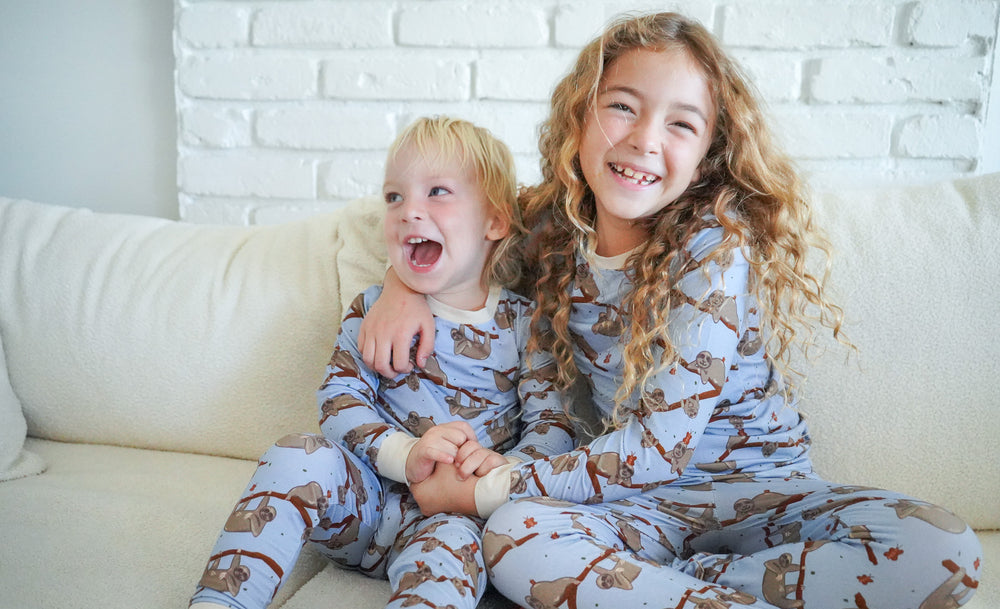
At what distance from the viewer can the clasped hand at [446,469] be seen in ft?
3.09

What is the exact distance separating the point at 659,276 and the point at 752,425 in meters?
0.25

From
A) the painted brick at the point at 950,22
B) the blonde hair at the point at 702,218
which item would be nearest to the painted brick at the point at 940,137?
the painted brick at the point at 950,22

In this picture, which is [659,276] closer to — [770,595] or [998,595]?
[770,595]

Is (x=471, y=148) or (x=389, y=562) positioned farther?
(x=471, y=148)

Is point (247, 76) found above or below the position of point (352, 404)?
above

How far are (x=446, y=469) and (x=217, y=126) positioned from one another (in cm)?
99

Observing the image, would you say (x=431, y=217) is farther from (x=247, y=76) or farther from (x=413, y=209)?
(x=247, y=76)

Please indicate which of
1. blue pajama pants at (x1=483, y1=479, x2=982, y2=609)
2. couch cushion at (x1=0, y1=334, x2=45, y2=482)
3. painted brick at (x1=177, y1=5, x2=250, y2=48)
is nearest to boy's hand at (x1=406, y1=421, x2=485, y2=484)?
blue pajama pants at (x1=483, y1=479, x2=982, y2=609)

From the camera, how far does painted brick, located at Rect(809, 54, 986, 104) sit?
133 cm

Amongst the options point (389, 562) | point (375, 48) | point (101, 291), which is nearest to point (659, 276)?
point (389, 562)

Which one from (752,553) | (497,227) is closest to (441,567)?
(752,553)

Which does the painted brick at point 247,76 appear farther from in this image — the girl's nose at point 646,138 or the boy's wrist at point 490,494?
the boy's wrist at point 490,494

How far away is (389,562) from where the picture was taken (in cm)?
97

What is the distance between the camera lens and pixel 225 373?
1.25 m
